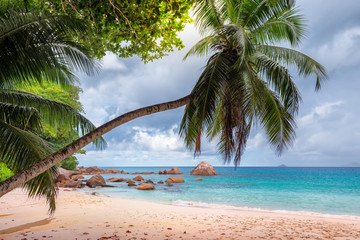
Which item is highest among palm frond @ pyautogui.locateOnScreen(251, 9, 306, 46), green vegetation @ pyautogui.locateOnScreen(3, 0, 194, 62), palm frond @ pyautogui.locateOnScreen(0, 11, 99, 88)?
palm frond @ pyautogui.locateOnScreen(251, 9, 306, 46)

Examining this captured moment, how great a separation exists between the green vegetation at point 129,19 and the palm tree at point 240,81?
1.15 metres

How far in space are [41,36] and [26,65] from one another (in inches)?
21.1

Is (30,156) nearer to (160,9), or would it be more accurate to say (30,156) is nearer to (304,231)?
(160,9)

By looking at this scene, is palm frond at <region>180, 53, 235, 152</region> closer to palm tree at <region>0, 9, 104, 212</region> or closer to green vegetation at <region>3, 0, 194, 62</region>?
green vegetation at <region>3, 0, 194, 62</region>

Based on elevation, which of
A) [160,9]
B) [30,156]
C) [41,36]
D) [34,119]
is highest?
[160,9]

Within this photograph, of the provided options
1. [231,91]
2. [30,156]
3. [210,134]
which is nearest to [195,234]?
[210,134]

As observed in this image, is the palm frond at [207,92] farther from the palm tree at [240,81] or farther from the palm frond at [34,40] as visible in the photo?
the palm frond at [34,40]

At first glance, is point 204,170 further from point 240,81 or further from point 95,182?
point 240,81

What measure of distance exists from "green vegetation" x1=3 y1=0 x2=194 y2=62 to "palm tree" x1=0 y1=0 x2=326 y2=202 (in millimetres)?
1146

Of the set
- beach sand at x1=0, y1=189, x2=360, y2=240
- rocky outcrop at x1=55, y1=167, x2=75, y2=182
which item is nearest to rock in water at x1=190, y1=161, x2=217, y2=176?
rocky outcrop at x1=55, y1=167, x2=75, y2=182

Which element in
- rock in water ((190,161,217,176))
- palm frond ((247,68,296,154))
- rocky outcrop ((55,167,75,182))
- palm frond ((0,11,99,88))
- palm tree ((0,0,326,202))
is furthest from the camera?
rock in water ((190,161,217,176))

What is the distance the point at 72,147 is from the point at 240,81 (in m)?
3.70

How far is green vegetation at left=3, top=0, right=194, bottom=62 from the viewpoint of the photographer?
173 inches

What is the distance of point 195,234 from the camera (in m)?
6.56
